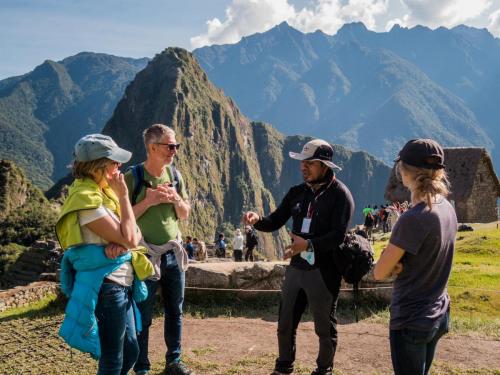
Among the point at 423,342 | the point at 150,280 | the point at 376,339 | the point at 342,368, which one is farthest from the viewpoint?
the point at 376,339

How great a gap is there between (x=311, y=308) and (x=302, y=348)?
1.79 meters

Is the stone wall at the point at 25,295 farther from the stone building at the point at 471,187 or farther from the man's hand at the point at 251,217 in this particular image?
the stone building at the point at 471,187

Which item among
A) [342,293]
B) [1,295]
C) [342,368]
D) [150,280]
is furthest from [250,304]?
[1,295]

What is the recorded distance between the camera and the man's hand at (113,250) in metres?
3.60

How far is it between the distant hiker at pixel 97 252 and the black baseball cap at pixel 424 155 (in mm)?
1994

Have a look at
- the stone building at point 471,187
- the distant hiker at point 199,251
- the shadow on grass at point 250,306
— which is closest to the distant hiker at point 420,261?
the shadow on grass at point 250,306

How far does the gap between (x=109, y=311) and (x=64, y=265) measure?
0.50 metres

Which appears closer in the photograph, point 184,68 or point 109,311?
point 109,311

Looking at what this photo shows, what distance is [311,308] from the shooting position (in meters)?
4.66

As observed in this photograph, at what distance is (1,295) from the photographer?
13.4 meters

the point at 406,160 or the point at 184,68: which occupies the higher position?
the point at 184,68

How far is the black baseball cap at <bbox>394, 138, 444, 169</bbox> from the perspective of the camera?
3.30m

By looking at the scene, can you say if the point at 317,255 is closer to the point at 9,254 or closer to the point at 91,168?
the point at 91,168

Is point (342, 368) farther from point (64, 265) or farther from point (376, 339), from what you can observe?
point (64, 265)
